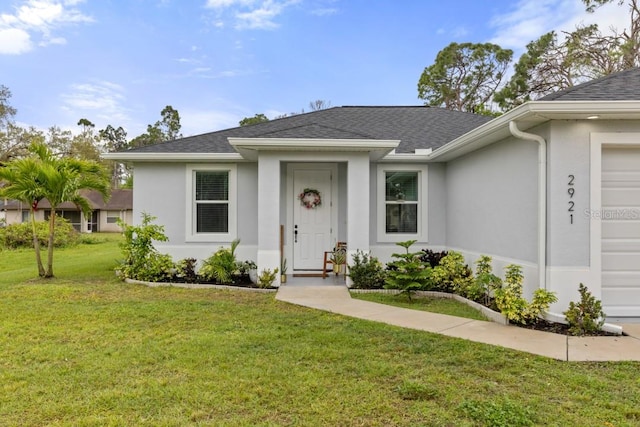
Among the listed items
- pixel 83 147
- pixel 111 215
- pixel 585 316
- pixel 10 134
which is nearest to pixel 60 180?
pixel 585 316

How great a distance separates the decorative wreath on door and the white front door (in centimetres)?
2

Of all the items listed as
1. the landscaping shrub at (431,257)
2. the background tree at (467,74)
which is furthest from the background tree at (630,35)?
the landscaping shrub at (431,257)

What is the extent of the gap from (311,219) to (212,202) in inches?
86.6

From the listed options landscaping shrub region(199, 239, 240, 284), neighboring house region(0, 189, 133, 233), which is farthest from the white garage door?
neighboring house region(0, 189, 133, 233)

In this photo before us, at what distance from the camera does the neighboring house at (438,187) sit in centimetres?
489

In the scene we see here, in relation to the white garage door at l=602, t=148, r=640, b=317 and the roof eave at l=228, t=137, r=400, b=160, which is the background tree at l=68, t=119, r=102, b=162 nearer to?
the roof eave at l=228, t=137, r=400, b=160

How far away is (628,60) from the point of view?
16.5m

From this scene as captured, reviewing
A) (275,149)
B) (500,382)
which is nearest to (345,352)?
(500,382)

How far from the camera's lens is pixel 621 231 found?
16.5 feet

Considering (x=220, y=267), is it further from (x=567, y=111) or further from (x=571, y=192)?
(x=567, y=111)

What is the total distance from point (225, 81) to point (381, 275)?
49.9ft

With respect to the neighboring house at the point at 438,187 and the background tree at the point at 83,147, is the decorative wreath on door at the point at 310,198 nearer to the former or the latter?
the neighboring house at the point at 438,187

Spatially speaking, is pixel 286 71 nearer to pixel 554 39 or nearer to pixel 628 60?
pixel 554 39

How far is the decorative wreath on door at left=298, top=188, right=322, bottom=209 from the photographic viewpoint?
855 centimetres
